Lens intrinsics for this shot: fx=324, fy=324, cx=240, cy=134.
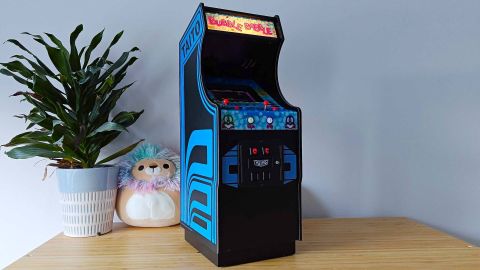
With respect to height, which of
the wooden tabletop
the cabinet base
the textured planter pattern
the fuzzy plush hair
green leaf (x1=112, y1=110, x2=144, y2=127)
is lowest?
the wooden tabletop

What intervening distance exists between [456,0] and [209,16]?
46.1 inches

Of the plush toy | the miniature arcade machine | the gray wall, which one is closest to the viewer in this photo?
the miniature arcade machine

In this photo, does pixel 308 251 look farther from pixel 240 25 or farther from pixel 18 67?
pixel 18 67

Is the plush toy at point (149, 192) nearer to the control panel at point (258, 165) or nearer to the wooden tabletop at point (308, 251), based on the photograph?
the wooden tabletop at point (308, 251)

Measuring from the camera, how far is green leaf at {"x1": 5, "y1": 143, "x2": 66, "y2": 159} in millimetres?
987

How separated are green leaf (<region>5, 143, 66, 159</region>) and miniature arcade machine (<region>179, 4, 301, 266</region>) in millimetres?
426

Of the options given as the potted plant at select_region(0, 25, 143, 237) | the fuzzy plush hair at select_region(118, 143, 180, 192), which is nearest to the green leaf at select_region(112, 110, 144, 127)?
the potted plant at select_region(0, 25, 143, 237)

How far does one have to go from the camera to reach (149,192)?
3.64 ft

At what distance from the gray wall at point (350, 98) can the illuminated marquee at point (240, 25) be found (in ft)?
1.37

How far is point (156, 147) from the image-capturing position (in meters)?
1.19

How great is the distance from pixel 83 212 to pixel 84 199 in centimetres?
4

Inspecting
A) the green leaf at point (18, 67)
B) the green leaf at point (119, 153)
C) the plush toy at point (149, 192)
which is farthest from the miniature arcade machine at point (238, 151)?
the green leaf at point (18, 67)

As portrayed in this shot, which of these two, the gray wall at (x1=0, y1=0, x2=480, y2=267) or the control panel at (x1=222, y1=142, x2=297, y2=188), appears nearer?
the control panel at (x1=222, y1=142, x2=297, y2=188)

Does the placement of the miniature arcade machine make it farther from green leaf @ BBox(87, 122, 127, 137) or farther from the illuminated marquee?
green leaf @ BBox(87, 122, 127, 137)
